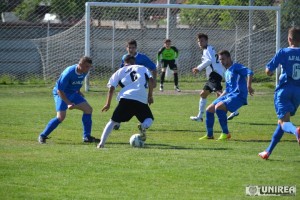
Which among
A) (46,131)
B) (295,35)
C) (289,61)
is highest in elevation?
(295,35)

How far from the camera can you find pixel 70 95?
13531 millimetres

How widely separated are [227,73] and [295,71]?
330 centimetres

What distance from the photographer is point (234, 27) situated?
2733 centimetres

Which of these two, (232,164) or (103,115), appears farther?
(103,115)

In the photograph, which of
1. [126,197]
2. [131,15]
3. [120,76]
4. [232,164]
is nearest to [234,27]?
[131,15]

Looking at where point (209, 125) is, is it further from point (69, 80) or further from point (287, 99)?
point (287, 99)

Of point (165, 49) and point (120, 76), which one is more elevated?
point (120, 76)

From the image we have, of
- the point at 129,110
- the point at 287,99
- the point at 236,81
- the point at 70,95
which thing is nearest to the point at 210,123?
the point at 236,81

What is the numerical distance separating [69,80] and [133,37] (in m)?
16.7

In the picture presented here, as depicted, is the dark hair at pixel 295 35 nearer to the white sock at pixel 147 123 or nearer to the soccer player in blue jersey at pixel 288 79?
the soccer player in blue jersey at pixel 288 79

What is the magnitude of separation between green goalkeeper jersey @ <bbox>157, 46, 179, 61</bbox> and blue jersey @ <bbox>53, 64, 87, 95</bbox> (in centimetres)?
1374

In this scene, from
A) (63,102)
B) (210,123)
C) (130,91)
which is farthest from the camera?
(210,123)

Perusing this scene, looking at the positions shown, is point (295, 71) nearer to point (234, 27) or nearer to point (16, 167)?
point (16, 167)

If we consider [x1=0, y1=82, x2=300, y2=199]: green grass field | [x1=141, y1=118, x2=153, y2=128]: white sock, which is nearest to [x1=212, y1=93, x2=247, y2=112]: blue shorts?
[x1=0, y1=82, x2=300, y2=199]: green grass field
